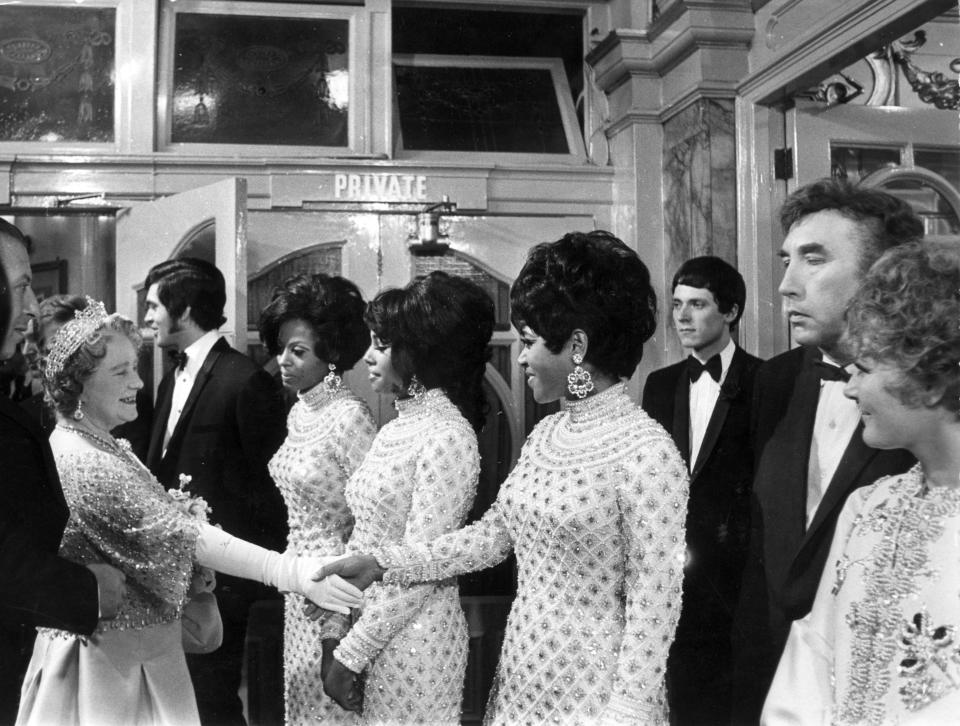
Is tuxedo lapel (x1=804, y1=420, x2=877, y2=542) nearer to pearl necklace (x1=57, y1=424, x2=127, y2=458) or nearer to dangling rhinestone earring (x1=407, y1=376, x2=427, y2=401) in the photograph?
dangling rhinestone earring (x1=407, y1=376, x2=427, y2=401)

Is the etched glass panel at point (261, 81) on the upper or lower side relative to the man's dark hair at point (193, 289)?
upper

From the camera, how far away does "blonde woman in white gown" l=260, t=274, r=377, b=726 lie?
225 cm

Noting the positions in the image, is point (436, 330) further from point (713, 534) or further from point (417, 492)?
point (713, 534)

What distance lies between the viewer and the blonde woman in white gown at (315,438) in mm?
2254

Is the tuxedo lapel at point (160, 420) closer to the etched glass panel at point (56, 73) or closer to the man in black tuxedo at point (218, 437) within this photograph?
the man in black tuxedo at point (218, 437)

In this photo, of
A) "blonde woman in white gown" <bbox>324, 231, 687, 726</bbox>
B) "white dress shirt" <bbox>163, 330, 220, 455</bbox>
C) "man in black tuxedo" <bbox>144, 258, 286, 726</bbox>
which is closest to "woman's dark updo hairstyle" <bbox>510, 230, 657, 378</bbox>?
"blonde woman in white gown" <bbox>324, 231, 687, 726</bbox>

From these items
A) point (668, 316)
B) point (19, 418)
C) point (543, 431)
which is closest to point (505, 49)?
point (668, 316)

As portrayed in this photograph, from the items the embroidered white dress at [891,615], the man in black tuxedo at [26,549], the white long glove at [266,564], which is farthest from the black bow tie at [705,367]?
the man in black tuxedo at [26,549]

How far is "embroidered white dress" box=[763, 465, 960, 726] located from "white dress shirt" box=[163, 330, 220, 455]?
2.00m

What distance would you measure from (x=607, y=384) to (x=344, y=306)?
102cm

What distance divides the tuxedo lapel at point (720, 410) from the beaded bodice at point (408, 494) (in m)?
0.70

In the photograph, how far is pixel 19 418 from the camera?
155 cm

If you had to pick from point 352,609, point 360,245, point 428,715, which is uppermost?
point 360,245

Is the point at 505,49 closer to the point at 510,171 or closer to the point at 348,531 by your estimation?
the point at 510,171
